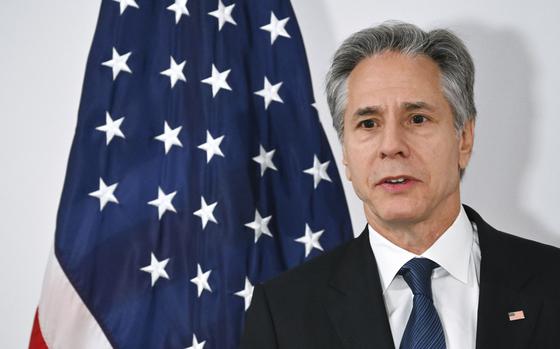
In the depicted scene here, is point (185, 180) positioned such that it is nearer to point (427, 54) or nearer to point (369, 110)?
point (369, 110)

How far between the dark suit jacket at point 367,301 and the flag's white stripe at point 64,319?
2.24 feet

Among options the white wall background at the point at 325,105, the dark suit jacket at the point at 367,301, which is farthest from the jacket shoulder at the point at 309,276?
the white wall background at the point at 325,105

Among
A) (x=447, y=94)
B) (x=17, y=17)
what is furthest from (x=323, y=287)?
(x=17, y=17)

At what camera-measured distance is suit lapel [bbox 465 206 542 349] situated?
1635 millimetres

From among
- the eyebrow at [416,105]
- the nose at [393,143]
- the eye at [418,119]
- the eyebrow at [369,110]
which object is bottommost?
the nose at [393,143]

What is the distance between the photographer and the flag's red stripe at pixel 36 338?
7.54 feet

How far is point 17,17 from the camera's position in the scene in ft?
8.49

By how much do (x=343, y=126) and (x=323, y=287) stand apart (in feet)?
1.53

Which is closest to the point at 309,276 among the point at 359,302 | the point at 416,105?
the point at 359,302

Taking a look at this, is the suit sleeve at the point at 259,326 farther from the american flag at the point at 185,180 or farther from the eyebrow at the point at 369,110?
the eyebrow at the point at 369,110

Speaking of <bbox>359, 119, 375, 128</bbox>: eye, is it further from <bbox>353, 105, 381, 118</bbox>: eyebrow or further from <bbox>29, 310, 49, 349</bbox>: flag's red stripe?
<bbox>29, 310, 49, 349</bbox>: flag's red stripe

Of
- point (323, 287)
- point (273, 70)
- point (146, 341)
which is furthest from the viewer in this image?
point (273, 70)

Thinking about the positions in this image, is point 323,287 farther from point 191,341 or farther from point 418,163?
point 191,341

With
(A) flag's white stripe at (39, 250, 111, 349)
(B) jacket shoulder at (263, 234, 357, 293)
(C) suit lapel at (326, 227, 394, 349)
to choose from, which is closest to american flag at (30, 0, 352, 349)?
(A) flag's white stripe at (39, 250, 111, 349)
